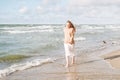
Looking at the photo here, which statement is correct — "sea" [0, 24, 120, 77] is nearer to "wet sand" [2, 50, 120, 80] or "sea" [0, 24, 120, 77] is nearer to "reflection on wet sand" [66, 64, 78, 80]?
"wet sand" [2, 50, 120, 80]

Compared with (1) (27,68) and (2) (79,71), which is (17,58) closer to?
(1) (27,68)

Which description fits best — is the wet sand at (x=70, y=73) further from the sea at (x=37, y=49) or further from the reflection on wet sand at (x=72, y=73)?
the sea at (x=37, y=49)

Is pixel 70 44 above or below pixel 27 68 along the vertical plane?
above

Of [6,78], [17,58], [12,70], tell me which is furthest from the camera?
[17,58]

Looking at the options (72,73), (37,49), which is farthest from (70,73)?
(37,49)

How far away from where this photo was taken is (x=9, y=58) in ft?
42.5

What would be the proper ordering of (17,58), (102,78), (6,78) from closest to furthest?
(102,78), (6,78), (17,58)

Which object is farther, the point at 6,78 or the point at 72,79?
the point at 6,78

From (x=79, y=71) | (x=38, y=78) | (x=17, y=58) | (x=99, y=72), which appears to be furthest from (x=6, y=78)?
(x=17, y=58)

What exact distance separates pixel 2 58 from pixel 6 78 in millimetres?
4851

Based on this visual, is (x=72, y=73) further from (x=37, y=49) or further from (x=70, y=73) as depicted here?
(x=37, y=49)

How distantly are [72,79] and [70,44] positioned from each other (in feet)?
8.42

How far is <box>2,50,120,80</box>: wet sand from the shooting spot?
7.79 metres

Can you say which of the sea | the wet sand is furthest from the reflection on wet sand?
the sea
